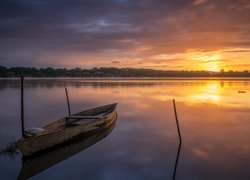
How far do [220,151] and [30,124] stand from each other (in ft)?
44.3

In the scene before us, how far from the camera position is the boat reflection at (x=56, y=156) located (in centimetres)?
1104

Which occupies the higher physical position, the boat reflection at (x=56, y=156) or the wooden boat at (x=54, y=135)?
the wooden boat at (x=54, y=135)

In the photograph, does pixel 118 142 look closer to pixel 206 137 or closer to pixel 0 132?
pixel 206 137

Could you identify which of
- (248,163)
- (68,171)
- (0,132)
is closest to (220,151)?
(248,163)

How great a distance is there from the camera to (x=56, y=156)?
12.6 m

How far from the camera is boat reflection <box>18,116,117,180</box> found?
11038 mm

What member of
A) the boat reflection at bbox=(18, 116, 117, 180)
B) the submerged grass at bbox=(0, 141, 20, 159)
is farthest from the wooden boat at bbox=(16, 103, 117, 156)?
the submerged grass at bbox=(0, 141, 20, 159)

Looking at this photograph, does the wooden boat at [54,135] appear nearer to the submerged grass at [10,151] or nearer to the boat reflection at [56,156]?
the boat reflection at [56,156]

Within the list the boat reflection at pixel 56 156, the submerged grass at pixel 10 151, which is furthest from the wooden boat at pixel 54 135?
the submerged grass at pixel 10 151

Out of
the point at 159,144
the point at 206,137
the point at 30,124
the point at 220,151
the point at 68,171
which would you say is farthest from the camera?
the point at 30,124

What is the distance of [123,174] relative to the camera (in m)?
10.6

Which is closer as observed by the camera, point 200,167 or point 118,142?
point 200,167

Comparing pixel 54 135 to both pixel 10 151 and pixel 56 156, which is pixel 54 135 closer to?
pixel 56 156

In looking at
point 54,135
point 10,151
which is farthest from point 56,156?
point 10,151
